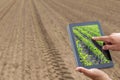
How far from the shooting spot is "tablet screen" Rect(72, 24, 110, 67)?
83.0 inches

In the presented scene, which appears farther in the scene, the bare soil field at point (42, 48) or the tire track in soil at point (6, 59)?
the tire track in soil at point (6, 59)

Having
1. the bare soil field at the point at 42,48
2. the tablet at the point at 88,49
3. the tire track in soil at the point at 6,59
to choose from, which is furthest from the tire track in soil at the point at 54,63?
the tablet at the point at 88,49

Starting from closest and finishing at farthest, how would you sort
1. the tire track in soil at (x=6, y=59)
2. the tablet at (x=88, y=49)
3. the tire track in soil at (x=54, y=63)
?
the tablet at (x=88, y=49) < the tire track in soil at (x=54, y=63) < the tire track in soil at (x=6, y=59)

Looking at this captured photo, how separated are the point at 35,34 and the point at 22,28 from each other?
5.41ft

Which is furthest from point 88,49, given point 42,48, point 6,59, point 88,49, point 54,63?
point 42,48

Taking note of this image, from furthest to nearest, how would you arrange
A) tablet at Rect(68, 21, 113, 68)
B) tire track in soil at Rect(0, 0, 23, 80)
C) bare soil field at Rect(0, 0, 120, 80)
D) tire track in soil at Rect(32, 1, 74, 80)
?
tire track in soil at Rect(0, 0, 23, 80), bare soil field at Rect(0, 0, 120, 80), tire track in soil at Rect(32, 1, 74, 80), tablet at Rect(68, 21, 113, 68)

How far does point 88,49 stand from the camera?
2.14 m

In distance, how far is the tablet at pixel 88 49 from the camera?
2.10 meters

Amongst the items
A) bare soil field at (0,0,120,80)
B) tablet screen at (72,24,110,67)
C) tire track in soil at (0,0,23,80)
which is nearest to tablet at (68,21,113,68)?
tablet screen at (72,24,110,67)

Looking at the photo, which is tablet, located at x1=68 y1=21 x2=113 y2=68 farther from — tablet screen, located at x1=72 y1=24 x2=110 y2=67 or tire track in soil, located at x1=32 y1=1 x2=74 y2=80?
tire track in soil, located at x1=32 y1=1 x2=74 y2=80

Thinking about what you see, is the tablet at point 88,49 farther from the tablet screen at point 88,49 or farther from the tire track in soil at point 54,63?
the tire track in soil at point 54,63

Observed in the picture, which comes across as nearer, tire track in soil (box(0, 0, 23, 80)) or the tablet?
the tablet

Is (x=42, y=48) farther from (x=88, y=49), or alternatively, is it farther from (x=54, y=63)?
(x=88, y=49)

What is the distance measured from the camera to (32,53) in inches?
330
